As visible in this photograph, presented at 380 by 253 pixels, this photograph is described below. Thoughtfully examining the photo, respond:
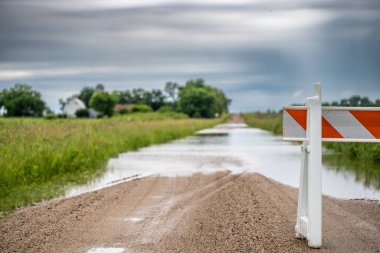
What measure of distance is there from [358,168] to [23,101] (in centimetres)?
11156

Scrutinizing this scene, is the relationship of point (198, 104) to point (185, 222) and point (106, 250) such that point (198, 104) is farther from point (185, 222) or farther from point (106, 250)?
point (106, 250)

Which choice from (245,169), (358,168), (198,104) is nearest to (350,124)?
(245,169)

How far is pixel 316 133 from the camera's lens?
6.62 meters

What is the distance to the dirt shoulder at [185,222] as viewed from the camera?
21.7ft

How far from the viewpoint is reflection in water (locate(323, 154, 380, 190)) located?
46.6 ft

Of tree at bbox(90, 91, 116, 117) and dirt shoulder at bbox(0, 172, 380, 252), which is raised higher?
tree at bbox(90, 91, 116, 117)

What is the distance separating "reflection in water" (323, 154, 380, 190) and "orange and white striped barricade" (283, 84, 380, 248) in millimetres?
6220

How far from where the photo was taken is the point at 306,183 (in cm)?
696

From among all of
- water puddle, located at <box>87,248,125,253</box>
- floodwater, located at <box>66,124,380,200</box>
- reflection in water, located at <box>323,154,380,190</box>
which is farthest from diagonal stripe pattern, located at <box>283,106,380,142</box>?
reflection in water, located at <box>323,154,380,190</box>

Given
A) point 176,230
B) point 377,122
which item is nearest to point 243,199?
point 176,230

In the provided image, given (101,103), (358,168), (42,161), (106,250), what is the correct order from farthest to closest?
(101,103) → (358,168) → (42,161) → (106,250)

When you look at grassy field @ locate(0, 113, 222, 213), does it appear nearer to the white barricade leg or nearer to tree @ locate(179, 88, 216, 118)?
the white barricade leg

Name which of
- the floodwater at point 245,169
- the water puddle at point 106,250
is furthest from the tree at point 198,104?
the water puddle at point 106,250

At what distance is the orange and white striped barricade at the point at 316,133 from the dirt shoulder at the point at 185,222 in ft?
0.93
